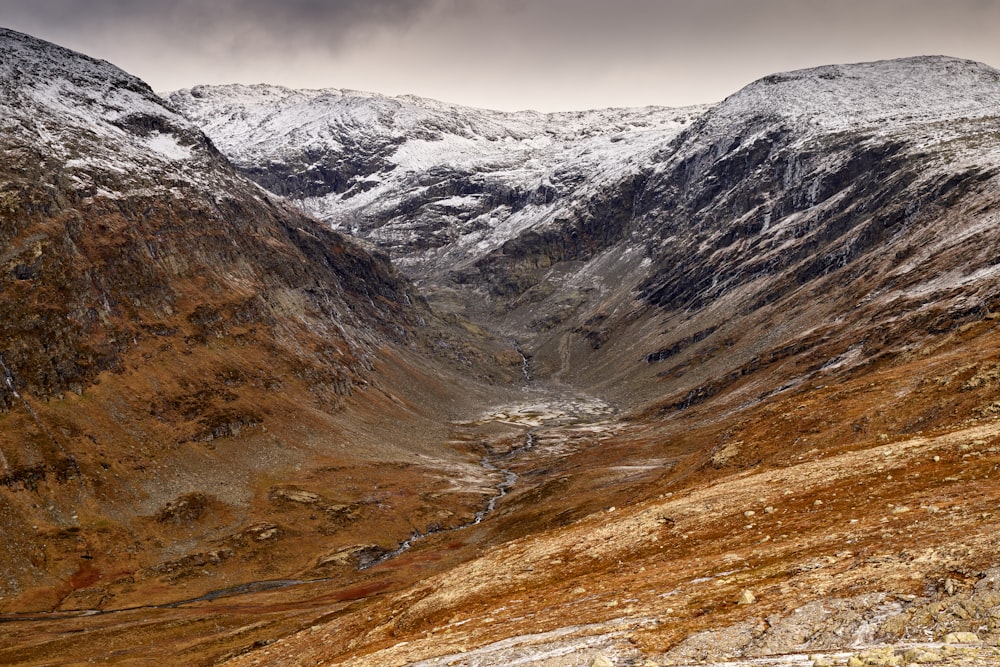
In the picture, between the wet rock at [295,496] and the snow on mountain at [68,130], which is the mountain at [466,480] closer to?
the wet rock at [295,496]

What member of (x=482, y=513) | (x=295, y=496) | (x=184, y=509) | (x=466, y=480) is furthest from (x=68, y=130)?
(x=482, y=513)

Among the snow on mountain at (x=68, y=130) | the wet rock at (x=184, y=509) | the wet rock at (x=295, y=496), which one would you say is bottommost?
the wet rock at (x=295, y=496)

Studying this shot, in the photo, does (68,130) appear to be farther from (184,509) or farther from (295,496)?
(295,496)

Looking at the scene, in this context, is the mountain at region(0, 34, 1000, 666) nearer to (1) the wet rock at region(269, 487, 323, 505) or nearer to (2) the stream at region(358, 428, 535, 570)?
(1) the wet rock at region(269, 487, 323, 505)

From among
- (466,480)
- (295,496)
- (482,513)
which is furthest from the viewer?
(466,480)

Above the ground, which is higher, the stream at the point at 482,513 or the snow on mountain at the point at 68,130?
the snow on mountain at the point at 68,130

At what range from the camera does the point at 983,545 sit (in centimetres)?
1686

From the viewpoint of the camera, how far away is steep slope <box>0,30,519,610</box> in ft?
319

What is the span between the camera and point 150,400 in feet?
431

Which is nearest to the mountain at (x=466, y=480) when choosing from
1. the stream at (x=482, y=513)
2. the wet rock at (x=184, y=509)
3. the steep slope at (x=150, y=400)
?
the wet rock at (x=184, y=509)

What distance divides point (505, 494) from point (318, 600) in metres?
53.2

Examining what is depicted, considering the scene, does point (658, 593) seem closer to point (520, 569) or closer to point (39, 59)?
point (520, 569)

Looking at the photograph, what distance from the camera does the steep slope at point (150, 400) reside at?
319ft

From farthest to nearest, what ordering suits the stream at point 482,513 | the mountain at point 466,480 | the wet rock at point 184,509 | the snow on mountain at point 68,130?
the snow on mountain at point 68,130, the wet rock at point 184,509, the stream at point 482,513, the mountain at point 466,480
